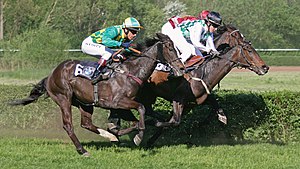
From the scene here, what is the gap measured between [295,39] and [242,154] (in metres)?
33.6

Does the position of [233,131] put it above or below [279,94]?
below

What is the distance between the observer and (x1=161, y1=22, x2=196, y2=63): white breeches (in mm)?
9766

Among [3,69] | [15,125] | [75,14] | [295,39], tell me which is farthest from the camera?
[295,39]

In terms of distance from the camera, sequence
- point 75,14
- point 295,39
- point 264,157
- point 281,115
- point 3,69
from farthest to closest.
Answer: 1. point 295,39
2. point 75,14
3. point 3,69
4. point 281,115
5. point 264,157

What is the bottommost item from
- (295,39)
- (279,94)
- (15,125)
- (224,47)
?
(295,39)

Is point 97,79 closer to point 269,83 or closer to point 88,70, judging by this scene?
point 88,70

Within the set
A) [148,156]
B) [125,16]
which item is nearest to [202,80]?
[148,156]

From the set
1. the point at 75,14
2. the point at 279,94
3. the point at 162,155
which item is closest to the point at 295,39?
the point at 75,14

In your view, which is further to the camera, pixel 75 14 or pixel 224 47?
pixel 75 14

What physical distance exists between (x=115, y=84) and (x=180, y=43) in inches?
61.8

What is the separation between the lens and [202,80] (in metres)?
9.64

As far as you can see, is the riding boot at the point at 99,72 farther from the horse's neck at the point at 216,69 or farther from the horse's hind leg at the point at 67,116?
the horse's neck at the point at 216,69

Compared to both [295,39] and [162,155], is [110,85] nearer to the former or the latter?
[162,155]

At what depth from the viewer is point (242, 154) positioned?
8.91 meters
